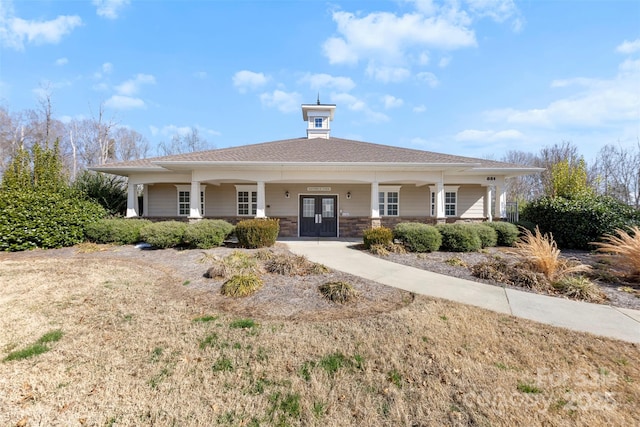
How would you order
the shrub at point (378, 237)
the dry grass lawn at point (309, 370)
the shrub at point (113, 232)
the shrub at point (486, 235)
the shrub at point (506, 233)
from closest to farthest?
the dry grass lawn at point (309, 370) < the shrub at point (378, 237) < the shrub at point (486, 235) < the shrub at point (113, 232) < the shrub at point (506, 233)

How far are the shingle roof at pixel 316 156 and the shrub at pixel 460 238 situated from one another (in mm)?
3200

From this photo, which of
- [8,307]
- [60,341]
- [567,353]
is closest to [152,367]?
[60,341]

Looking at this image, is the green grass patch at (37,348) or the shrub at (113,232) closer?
the green grass patch at (37,348)

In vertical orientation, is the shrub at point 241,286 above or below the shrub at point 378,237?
below

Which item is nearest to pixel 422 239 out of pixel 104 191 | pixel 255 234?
pixel 255 234

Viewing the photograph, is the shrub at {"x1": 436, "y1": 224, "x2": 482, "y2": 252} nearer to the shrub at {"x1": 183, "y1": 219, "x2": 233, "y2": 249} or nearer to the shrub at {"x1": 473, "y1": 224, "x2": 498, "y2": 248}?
A: the shrub at {"x1": 473, "y1": 224, "x2": 498, "y2": 248}

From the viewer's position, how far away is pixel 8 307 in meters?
4.74

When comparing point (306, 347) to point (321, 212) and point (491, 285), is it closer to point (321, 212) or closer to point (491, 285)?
point (491, 285)

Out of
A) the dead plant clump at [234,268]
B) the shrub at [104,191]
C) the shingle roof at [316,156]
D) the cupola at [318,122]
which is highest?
the cupola at [318,122]

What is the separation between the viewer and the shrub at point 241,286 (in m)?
5.27

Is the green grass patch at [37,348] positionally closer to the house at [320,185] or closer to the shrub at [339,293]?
the shrub at [339,293]

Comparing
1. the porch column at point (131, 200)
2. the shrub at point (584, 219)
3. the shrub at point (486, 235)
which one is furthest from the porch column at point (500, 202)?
the porch column at point (131, 200)

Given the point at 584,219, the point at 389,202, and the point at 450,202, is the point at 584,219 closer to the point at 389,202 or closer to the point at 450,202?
the point at 450,202

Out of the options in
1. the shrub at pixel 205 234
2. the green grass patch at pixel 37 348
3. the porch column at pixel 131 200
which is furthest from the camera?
the porch column at pixel 131 200
